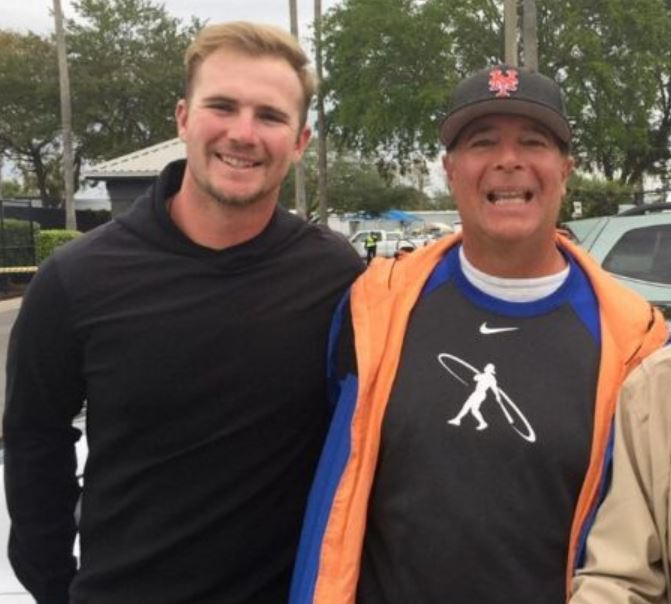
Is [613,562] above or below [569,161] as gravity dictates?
below

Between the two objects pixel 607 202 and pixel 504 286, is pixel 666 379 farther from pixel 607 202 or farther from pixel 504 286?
pixel 607 202

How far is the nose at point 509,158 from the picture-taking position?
6.93 ft

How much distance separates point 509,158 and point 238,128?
61cm

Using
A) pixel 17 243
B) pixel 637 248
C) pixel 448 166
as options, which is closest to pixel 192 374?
pixel 448 166

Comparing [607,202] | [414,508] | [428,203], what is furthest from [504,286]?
[428,203]

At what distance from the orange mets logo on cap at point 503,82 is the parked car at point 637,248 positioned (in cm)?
412

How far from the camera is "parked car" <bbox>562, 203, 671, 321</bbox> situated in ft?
19.9

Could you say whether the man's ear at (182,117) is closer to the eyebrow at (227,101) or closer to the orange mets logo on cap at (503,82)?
the eyebrow at (227,101)

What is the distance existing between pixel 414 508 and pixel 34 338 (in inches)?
37.5

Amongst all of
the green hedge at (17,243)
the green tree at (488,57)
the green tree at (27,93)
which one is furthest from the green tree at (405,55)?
the green tree at (27,93)

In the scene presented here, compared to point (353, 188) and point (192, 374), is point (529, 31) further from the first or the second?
point (353, 188)

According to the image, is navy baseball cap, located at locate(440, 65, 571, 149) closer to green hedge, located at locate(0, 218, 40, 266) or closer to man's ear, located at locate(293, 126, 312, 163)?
man's ear, located at locate(293, 126, 312, 163)

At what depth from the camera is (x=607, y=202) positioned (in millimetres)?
25969

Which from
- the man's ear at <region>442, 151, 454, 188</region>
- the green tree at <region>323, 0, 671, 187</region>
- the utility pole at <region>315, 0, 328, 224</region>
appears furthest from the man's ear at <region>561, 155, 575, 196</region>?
the utility pole at <region>315, 0, 328, 224</region>
